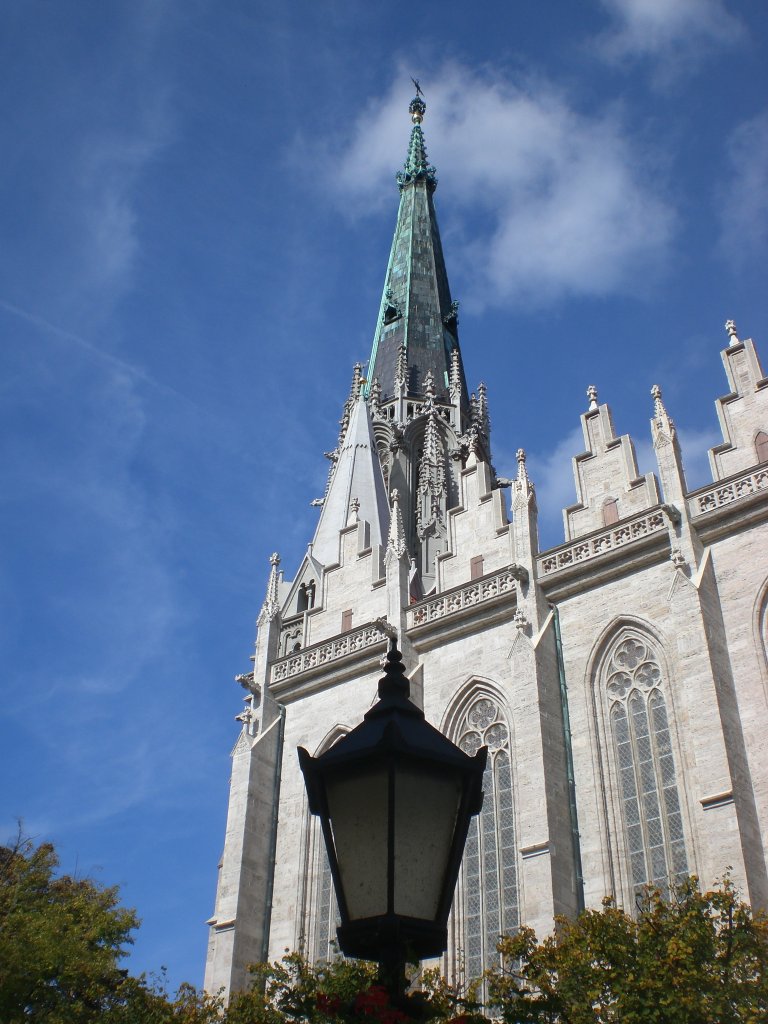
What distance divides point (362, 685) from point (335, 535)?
918 cm

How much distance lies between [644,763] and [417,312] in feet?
124

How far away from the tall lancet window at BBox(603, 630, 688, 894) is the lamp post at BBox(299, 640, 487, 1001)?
44.4 ft

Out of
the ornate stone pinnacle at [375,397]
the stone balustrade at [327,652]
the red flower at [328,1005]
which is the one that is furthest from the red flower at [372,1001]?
the ornate stone pinnacle at [375,397]

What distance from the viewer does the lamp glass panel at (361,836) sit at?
3736 mm

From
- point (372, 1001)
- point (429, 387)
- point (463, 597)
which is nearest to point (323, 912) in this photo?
point (463, 597)

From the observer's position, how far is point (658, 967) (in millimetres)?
11617

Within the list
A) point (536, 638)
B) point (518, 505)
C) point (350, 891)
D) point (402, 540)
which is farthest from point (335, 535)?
point (350, 891)

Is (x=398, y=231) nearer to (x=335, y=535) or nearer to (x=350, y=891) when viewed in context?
(x=335, y=535)

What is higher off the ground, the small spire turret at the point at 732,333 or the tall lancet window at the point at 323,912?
the small spire turret at the point at 732,333

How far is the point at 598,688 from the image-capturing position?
1909 centimetres

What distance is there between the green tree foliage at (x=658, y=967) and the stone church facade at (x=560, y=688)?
2946 millimetres

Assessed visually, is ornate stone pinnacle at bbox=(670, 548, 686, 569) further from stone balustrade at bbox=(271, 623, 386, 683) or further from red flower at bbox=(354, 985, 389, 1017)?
red flower at bbox=(354, 985, 389, 1017)

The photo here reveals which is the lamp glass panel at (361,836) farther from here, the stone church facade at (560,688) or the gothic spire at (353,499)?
the gothic spire at (353,499)

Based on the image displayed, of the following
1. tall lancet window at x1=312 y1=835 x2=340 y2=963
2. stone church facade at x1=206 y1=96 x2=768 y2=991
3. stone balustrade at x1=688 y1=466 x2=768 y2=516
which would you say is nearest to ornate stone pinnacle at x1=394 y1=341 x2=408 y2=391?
stone church facade at x1=206 y1=96 x2=768 y2=991
